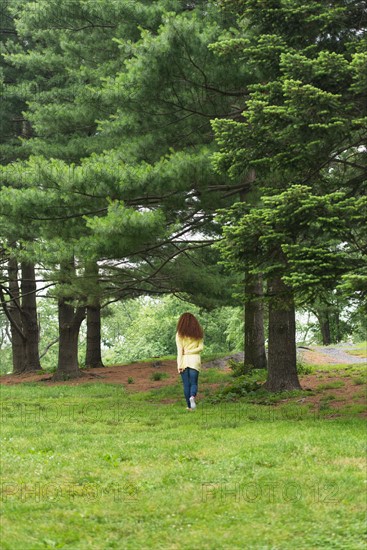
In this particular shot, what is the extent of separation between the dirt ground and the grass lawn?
6.38ft

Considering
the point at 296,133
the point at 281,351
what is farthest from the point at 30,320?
the point at 296,133

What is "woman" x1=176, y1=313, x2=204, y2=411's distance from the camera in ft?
35.3

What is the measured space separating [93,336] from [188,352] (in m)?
14.0

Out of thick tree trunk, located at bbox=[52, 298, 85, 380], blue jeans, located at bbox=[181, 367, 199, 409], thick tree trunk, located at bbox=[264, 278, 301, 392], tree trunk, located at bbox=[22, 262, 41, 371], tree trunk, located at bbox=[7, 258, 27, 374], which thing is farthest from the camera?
tree trunk, located at bbox=[22, 262, 41, 371]

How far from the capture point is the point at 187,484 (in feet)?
18.5

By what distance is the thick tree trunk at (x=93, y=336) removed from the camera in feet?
78.8

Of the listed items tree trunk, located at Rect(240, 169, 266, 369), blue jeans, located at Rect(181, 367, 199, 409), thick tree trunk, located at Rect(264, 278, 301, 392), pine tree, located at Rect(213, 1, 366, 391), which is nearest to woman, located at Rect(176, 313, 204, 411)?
blue jeans, located at Rect(181, 367, 199, 409)

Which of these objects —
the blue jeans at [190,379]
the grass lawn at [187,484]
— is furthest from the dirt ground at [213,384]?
the grass lawn at [187,484]

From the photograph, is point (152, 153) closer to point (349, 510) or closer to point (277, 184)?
point (277, 184)

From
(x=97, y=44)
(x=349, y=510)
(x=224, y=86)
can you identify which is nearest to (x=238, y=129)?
(x=224, y=86)

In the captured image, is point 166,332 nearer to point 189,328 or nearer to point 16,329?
point 16,329

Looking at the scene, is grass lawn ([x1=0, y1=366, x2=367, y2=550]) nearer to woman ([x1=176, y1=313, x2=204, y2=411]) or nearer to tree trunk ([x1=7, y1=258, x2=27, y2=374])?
woman ([x1=176, y1=313, x2=204, y2=411])

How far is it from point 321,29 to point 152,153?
3888mm

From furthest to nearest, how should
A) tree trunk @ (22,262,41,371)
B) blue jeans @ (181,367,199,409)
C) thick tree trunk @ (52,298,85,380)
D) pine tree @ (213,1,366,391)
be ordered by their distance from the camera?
tree trunk @ (22,262,41,371)
thick tree trunk @ (52,298,85,380)
blue jeans @ (181,367,199,409)
pine tree @ (213,1,366,391)
